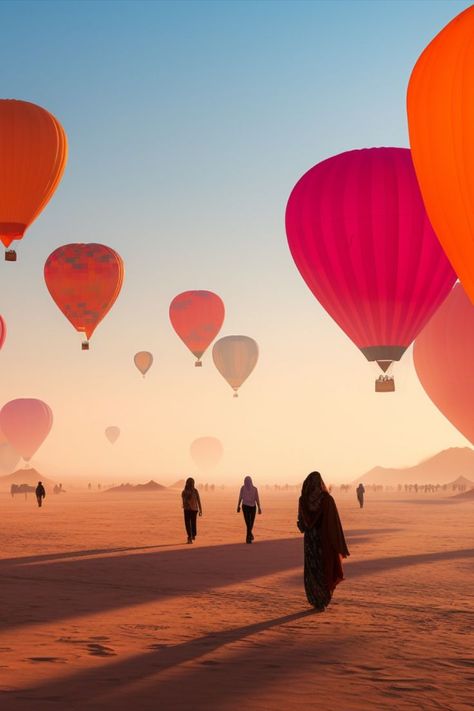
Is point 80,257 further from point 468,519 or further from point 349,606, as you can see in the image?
point 349,606

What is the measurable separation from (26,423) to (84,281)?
47630 millimetres

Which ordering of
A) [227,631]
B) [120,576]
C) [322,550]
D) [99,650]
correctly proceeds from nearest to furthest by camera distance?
[99,650]
[227,631]
[322,550]
[120,576]

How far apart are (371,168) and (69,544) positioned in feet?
58.3

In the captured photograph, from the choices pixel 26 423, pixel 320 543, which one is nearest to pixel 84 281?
pixel 320 543

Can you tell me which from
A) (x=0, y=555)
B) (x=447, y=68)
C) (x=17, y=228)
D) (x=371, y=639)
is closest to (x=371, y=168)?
(x=447, y=68)

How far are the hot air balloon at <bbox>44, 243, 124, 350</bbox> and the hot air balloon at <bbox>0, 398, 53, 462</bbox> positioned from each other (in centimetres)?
4441

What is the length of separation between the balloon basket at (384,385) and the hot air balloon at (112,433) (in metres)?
109

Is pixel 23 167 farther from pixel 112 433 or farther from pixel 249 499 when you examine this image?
pixel 112 433

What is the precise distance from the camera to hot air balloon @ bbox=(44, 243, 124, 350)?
182ft

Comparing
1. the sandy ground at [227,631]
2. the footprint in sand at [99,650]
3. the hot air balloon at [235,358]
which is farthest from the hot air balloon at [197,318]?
the footprint in sand at [99,650]

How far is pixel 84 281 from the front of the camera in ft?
184

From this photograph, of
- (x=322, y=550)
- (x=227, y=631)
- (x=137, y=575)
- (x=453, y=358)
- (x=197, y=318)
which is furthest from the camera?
(x=197, y=318)

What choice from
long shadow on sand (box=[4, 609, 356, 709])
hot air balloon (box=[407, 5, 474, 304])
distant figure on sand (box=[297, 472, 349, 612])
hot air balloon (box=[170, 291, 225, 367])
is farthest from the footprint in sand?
hot air balloon (box=[170, 291, 225, 367])

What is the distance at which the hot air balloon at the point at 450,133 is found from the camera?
2573 centimetres
